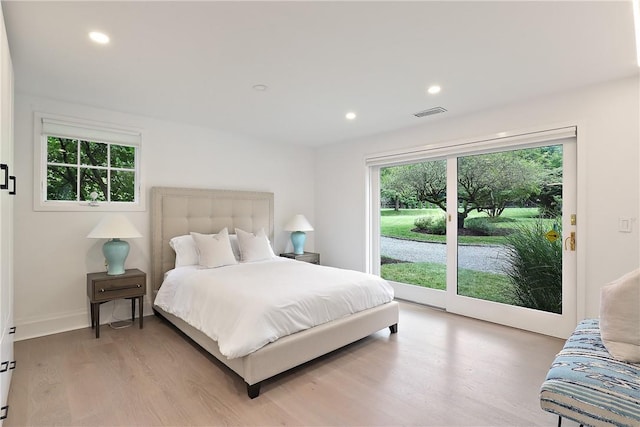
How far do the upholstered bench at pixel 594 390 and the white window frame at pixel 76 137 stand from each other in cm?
404

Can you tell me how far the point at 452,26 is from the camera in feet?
6.41

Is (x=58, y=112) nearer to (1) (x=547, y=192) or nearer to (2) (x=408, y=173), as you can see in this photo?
(2) (x=408, y=173)

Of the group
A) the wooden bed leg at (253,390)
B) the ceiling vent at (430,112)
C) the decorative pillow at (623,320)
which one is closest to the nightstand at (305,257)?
the ceiling vent at (430,112)

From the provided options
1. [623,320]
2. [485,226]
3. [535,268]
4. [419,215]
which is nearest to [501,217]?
[485,226]

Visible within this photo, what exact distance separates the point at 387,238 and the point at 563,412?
3365mm

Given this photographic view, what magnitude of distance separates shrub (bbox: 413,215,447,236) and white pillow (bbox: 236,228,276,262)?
206cm

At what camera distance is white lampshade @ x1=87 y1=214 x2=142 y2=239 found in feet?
10.2

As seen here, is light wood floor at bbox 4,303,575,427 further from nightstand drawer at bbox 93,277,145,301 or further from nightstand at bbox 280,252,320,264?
nightstand at bbox 280,252,320,264

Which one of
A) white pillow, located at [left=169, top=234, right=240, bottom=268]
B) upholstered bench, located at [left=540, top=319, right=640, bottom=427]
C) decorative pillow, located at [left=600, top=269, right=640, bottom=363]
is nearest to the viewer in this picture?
upholstered bench, located at [left=540, top=319, right=640, bottom=427]

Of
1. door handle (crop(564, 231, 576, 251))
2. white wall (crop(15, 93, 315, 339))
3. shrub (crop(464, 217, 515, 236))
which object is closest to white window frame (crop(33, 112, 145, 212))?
white wall (crop(15, 93, 315, 339))

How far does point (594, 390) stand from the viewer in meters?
1.43

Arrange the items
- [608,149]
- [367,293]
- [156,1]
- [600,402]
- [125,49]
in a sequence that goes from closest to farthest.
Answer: [600,402] → [156,1] → [125,49] → [608,149] → [367,293]

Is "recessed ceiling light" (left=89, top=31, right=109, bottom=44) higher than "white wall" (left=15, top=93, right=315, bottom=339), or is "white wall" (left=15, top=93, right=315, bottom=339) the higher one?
"recessed ceiling light" (left=89, top=31, right=109, bottom=44)

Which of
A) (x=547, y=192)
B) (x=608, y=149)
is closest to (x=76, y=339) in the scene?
(x=547, y=192)
